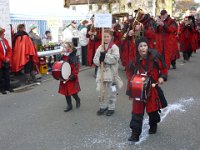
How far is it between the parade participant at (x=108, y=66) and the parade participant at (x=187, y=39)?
818cm

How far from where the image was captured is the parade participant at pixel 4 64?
895 cm

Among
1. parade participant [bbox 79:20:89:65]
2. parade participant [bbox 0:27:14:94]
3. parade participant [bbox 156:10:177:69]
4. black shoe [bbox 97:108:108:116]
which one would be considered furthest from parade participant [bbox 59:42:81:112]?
parade participant [bbox 79:20:89:65]

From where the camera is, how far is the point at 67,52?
6859mm

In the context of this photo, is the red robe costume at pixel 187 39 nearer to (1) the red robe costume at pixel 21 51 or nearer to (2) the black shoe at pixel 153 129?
(1) the red robe costume at pixel 21 51

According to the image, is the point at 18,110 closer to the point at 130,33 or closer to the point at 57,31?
the point at 130,33

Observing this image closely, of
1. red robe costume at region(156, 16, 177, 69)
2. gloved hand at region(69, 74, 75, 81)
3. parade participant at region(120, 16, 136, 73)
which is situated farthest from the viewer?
red robe costume at region(156, 16, 177, 69)

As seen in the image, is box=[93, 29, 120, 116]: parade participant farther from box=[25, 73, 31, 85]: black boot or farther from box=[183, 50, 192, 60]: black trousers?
box=[183, 50, 192, 60]: black trousers

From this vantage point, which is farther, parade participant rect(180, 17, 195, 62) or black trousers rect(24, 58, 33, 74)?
parade participant rect(180, 17, 195, 62)

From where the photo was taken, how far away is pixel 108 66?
21.3 ft

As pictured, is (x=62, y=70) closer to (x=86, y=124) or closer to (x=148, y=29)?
(x=86, y=124)

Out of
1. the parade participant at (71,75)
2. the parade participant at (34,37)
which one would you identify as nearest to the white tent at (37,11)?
the parade participant at (34,37)

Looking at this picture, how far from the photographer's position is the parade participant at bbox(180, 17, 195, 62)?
1405 centimetres

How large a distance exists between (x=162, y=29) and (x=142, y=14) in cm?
99

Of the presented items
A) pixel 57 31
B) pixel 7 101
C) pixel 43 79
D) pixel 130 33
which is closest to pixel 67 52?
pixel 7 101
